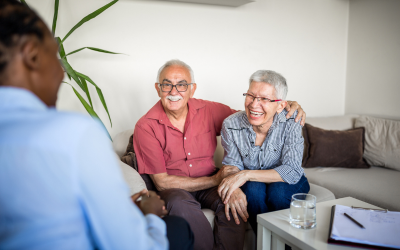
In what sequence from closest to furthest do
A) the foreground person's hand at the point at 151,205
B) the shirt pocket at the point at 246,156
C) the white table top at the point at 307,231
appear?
the foreground person's hand at the point at 151,205 < the white table top at the point at 307,231 < the shirt pocket at the point at 246,156

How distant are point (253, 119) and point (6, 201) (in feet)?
4.38

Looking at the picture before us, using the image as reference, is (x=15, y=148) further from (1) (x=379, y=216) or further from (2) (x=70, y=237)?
(1) (x=379, y=216)

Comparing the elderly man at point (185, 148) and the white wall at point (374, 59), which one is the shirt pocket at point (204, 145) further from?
the white wall at point (374, 59)

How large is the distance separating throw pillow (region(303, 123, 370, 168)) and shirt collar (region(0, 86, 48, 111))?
90.7 inches

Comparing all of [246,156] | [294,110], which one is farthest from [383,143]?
[246,156]

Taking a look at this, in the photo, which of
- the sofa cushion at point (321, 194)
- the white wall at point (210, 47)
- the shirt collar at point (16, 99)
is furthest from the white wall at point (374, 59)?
the shirt collar at point (16, 99)

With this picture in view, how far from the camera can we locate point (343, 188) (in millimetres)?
2123

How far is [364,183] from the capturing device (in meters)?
2.13

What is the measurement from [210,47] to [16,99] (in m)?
2.27

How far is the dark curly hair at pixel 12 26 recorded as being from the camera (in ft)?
1.94

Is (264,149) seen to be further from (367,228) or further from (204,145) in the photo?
(367,228)

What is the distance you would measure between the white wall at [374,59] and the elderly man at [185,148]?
5.22 ft

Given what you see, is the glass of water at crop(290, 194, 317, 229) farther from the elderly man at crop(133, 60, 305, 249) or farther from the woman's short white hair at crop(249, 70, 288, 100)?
the woman's short white hair at crop(249, 70, 288, 100)

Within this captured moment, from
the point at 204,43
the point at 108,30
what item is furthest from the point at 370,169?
the point at 108,30
